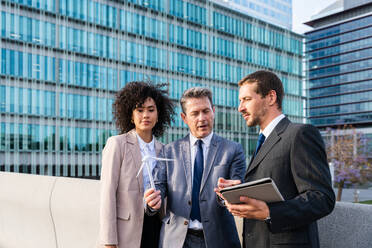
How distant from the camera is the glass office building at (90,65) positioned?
125 ft

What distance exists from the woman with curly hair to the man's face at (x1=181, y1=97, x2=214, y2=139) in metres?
0.73

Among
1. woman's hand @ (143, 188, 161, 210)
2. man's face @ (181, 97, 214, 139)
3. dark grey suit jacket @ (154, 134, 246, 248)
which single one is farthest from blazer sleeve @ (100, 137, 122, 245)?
man's face @ (181, 97, 214, 139)

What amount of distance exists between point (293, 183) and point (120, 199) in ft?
5.73

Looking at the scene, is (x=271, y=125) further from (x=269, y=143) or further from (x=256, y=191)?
(x=256, y=191)

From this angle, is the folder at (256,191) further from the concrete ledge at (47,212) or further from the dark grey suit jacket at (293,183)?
the concrete ledge at (47,212)

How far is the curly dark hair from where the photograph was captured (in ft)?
13.1

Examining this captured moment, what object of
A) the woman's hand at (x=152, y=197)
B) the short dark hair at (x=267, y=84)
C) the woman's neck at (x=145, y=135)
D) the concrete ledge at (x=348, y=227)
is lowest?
the concrete ledge at (x=348, y=227)

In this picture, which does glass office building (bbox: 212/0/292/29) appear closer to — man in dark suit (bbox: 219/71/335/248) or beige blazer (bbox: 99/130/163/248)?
beige blazer (bbox: 99/130/163/248)

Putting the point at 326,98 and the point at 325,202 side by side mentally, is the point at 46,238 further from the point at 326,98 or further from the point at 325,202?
the point at 326,98

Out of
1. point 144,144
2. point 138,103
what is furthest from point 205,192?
point 138,103

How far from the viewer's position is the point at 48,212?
17.0ft

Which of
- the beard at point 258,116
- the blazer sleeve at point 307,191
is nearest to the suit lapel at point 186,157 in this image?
the beard at point 258,116

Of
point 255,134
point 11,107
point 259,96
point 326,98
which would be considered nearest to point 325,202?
point 259,96

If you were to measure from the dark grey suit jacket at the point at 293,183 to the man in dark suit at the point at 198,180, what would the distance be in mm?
368
